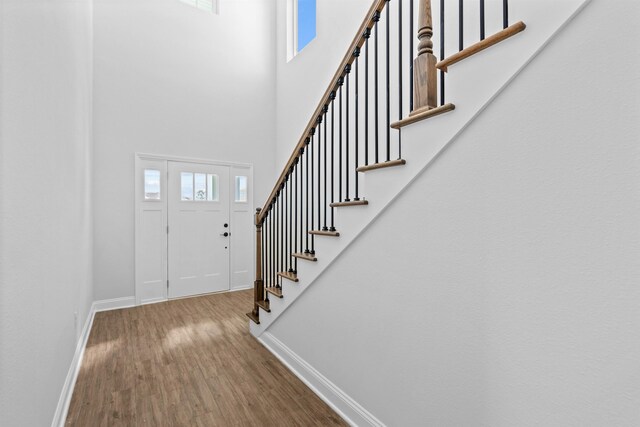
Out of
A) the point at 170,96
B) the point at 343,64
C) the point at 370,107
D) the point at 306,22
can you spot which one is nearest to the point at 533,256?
the point at 343,64

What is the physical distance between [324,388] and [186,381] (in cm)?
107

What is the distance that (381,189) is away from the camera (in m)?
1.58

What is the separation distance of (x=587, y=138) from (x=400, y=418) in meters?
1.47

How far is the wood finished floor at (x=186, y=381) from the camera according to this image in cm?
191

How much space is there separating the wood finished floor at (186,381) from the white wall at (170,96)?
58.8 inches

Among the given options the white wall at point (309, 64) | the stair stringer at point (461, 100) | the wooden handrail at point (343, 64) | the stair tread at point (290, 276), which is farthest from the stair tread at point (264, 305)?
the white wall at point (309, 64)

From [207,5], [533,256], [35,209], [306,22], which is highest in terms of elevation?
Result: [207,5]

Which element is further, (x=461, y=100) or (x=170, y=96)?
(x=170, y=96)

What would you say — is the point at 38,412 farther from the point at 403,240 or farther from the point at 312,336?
the point at 403,240

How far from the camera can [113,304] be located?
4.03 m

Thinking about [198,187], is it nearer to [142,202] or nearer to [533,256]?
[142,202]

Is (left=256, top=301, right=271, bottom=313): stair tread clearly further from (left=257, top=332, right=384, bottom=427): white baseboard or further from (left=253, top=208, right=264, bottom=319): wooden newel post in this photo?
(left=257, top=332, right=384, bottom=427): white baseboard

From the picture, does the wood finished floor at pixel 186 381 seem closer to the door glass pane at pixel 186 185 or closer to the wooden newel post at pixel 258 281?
the wooden newel post at pixel 258 281

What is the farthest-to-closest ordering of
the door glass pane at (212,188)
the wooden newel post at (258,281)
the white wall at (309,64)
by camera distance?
the door glass pane at (212,188) < the white wall at (309,64) < the wooden newel post at (258,281)
